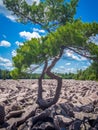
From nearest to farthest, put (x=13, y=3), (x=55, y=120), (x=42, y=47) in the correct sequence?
(x=55, y=120), (x=42, y=47), (x=13, y=3)

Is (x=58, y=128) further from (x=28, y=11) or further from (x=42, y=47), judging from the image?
(x=28, y=11)

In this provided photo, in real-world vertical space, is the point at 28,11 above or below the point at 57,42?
above

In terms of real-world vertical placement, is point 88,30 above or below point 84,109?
above

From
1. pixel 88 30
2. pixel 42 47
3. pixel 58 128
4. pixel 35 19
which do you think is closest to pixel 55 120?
pixel 58 128

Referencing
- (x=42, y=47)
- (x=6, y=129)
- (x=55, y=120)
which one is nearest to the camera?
(x=6, y=129)

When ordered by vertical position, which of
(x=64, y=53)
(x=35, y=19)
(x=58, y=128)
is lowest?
(x=58, y=128)

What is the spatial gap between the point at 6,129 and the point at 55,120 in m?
1.97

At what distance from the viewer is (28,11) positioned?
13922 millimetres

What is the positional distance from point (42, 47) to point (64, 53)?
5.51 feet

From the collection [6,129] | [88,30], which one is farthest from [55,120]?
[88,30]

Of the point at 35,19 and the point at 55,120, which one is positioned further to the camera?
the point at 35,19

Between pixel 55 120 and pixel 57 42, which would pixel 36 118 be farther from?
pixel 57 42

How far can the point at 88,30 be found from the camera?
35.7ft

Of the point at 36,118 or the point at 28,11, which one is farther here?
the point at 28,11
